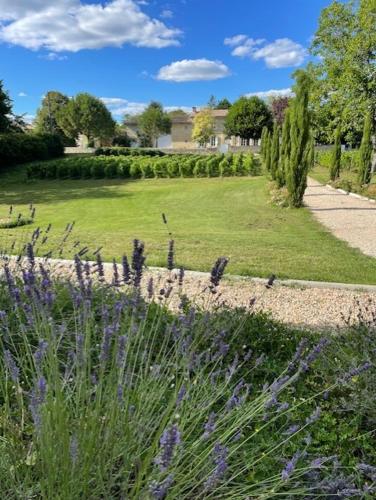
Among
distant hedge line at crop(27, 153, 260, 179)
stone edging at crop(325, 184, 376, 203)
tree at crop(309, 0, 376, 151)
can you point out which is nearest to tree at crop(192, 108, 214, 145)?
tree at crop(309, 0, 376, 151)

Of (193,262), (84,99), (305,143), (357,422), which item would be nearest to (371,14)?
(305,143)

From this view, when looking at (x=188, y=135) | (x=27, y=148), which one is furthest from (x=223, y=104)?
(x=27, y=148)

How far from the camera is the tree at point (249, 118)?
50.1 meters

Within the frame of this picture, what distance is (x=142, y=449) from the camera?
159 cm

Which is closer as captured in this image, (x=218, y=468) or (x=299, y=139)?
(x=218, y=468)

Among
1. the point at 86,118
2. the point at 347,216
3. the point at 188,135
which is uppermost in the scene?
the point at 86,118

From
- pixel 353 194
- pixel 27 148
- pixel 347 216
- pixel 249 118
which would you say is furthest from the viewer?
pixel 249 118

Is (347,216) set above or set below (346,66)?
below

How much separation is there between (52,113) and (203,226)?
50.1 meters

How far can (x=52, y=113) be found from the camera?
5359 centimetres

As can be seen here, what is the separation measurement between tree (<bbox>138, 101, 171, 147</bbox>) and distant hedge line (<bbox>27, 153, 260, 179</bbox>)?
40735mm

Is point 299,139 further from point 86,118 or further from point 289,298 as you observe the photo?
point 86,118

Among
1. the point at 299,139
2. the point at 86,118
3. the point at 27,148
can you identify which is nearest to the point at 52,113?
the point at 86,118

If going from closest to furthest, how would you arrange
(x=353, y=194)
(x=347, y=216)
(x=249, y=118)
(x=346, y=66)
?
(x=347, y=216), (x=353, y=194), (x=346, y=66), (x=249, y=118)
